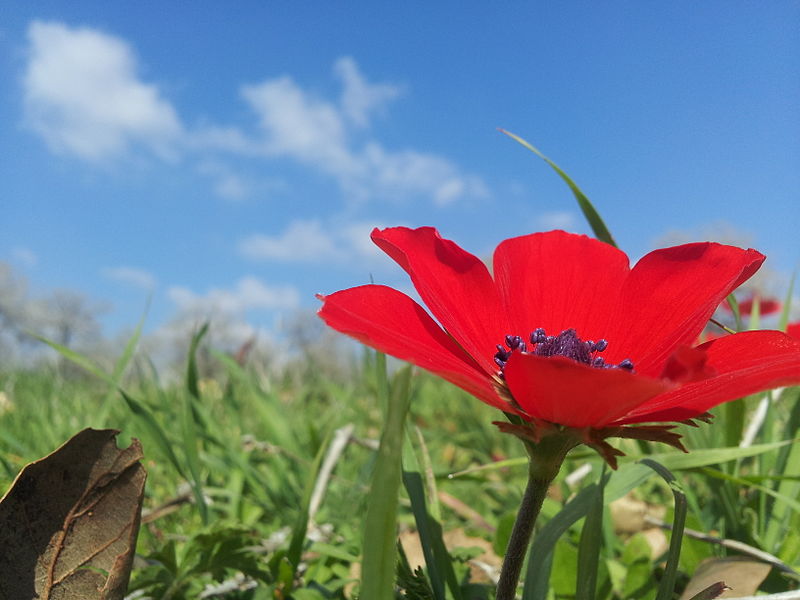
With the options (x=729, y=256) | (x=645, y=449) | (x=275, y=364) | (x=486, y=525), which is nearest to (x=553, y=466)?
(x=729, y=256)

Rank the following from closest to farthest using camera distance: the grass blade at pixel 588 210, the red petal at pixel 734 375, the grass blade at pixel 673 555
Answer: the red petal at pixel 734 375 → the grass blade at pixel 673 555 → the grass blade at pixel 588 210

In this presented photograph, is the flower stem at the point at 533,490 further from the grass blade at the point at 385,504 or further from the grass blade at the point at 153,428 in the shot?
the grass blade at the point at 153,428

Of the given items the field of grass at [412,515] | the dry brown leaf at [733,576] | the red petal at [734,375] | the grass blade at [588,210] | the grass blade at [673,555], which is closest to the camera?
the red petal at [734,375]

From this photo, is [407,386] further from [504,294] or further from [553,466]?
[504,294]

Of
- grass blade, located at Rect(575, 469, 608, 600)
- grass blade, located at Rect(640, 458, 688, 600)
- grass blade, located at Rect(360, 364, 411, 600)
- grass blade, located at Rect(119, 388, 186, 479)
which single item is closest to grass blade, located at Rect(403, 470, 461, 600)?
grass blade, located at Rect(575, 469, 608, 600)

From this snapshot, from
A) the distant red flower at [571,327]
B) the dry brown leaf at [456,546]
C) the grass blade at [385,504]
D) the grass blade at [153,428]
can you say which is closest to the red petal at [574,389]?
the distant red flower at [571,327]

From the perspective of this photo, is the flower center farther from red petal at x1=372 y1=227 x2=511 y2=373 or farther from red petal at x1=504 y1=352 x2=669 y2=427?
red petal at x1=504 y1=352 x2=669 y2=427
